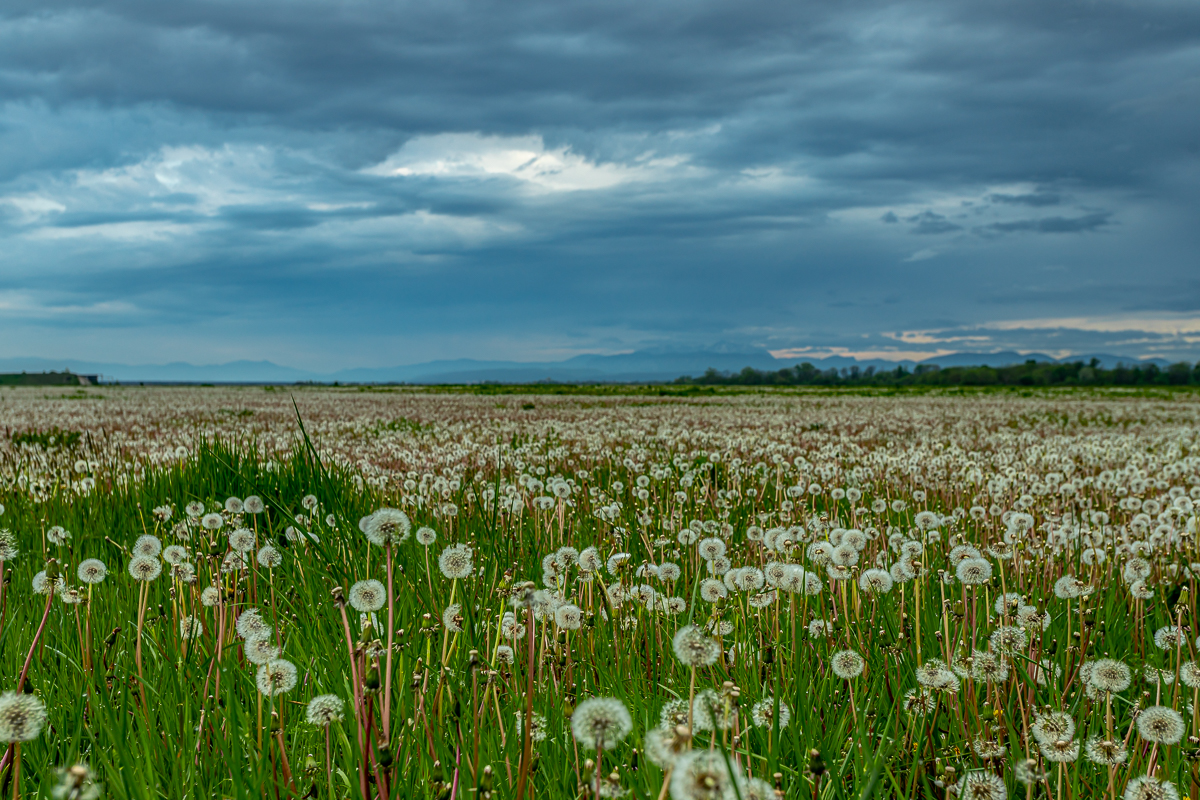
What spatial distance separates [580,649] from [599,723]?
6.47 feet

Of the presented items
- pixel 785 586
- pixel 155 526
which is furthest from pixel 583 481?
pixel 785 586

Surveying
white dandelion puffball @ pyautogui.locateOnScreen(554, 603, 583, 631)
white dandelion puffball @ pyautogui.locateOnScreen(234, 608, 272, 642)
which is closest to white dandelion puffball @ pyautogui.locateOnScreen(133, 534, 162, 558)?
white dandelion puffball @ pyautogui.locateOnScreen(234, 608, 272, 642)

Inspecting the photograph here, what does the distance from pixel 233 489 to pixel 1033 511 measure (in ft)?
25.7

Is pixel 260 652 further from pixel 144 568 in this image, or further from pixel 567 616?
pixel 144 568

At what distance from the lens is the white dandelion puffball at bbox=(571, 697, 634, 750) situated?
4.99ft

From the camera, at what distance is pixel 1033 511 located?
6992 mm

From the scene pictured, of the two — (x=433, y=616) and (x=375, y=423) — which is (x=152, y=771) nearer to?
(x=433, y=616)

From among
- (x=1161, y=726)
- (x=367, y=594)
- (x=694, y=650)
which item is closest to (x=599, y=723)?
(x=694, y=650)

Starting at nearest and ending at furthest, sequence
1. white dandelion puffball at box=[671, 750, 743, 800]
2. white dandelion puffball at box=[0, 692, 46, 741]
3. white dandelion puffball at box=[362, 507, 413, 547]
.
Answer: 1. white dandelion puffball at box=[671, 750, 743, 800]
2. white dandelion puffball at box=[0, 692, 46, 741]
3. white dandelion puffball at box=[362, 507, 413, 547]

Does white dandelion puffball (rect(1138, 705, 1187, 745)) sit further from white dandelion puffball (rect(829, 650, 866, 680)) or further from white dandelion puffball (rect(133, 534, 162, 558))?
white dandelion puffball (rect(133, 534, 162, 558))

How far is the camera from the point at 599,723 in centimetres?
156

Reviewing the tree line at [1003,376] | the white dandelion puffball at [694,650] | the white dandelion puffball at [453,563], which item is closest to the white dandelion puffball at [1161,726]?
the white dandelion puffball at [694,650]

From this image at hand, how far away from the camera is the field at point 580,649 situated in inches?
85.3

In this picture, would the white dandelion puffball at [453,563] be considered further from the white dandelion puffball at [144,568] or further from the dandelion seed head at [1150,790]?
the dandelion seed head at [1150,790]
